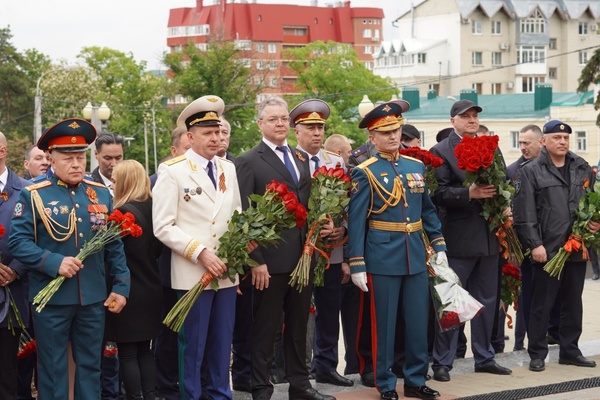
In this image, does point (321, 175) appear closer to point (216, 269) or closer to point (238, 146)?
point (216, 269)

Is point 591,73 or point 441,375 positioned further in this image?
point 591,73

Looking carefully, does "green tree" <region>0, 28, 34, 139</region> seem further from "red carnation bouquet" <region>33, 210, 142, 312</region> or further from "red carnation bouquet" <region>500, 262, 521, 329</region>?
"red carnation bouquet" <region>33, 210, 142, 312</region>

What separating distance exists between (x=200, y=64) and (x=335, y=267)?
43.9m

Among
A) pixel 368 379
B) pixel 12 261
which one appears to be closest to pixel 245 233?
pixel 12 261

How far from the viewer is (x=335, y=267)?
29.8 feet

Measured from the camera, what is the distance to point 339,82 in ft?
251

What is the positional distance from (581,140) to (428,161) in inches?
2593

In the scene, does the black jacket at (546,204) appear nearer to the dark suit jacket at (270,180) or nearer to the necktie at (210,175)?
the dark suit jacket at (270,180)

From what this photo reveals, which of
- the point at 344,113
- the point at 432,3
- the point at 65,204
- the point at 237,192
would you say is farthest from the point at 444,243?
the point at 432,3

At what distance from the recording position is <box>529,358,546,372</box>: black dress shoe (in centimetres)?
975

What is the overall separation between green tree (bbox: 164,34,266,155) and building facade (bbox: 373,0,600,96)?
56151 mm

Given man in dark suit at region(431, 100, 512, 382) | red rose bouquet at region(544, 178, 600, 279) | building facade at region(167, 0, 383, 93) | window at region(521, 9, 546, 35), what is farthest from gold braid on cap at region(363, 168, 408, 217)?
building facade at region(167, 0, 383, 93)

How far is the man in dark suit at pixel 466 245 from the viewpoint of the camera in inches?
371

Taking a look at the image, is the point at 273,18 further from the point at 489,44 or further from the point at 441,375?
the point at 441,375
